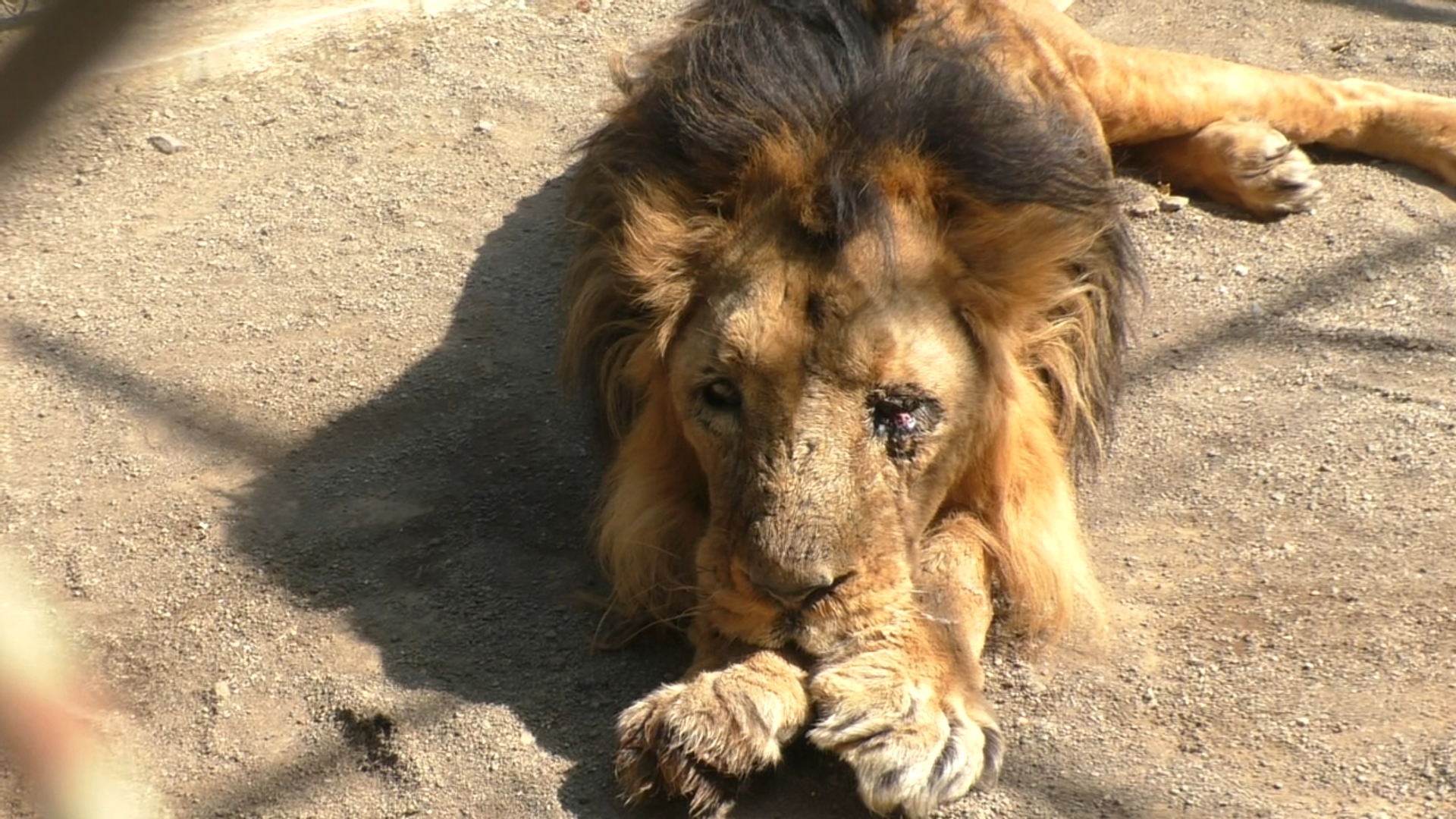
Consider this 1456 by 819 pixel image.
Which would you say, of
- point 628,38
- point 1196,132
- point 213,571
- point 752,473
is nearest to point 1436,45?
point 1196,132

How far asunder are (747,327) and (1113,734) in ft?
3.65

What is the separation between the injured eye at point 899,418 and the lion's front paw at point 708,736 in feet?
1.67

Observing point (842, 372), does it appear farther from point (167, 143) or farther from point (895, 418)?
point (167, 143)

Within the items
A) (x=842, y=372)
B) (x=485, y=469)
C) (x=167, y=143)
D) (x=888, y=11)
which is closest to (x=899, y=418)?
(x=842, y=372)

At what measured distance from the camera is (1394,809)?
9.29 feet

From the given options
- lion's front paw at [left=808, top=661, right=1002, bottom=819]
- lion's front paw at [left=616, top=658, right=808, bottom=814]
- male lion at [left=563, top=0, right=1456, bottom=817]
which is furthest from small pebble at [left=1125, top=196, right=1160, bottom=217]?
lion's front paw at [left=616, top=658, right=808, bottom=814]

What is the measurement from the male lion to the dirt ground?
0.65 feet

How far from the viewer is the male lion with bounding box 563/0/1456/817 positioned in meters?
2.92

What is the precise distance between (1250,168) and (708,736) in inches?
124

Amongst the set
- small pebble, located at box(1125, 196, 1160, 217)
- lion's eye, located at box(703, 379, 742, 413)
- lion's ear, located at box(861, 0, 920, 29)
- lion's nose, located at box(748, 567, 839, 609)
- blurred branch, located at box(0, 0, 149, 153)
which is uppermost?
blurred branch, located at box(0, 0, 149, 153)

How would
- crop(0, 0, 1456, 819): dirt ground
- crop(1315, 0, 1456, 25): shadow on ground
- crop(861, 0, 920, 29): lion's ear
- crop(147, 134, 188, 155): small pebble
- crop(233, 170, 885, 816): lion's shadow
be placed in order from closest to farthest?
crop(0, 0, 1456, 819): dirt ground, crop(233, 170, 885, 816): lion's shadow, crop(861, 0, 920, 29): lion's ear, crop(147, 134, 188, 155): small pebble, crop(1315, 0, 1456, 25): shadow on ground

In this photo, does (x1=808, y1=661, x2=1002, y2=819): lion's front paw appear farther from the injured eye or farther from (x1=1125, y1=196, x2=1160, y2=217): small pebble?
(x1=1125, y1=196, x2=1160, y2=217): small pebble

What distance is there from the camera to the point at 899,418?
10.0 feet

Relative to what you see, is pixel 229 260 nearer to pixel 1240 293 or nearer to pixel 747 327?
pixel 747 327
